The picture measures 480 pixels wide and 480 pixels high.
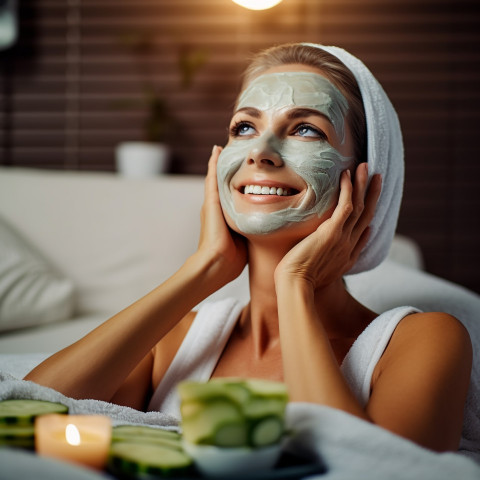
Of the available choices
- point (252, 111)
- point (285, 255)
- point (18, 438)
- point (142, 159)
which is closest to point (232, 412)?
point (18, 438)

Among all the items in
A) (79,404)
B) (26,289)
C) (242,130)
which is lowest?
(26,289)

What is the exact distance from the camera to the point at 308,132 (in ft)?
4.03

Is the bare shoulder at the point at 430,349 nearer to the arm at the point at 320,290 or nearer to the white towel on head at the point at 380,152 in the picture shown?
the arm at the point at 320,290

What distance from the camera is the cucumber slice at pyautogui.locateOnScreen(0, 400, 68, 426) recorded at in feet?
2.51

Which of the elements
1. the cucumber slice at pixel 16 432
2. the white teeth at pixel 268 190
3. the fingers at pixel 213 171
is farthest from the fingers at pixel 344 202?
the cucumber slice at pixel 16 432

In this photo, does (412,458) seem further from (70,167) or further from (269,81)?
(70,167)

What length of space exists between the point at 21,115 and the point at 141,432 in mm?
2388

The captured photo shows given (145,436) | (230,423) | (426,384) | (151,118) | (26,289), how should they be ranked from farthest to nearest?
1. (151,118)
2. (26,289)
3. (426,384)
4. (145,436)
5. (230,423)

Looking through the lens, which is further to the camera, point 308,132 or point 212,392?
point 308,132

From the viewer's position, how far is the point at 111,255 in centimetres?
217

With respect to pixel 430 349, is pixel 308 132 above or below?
above

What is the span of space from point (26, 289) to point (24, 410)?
123cm

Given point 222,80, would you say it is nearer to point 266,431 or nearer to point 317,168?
point 317,168

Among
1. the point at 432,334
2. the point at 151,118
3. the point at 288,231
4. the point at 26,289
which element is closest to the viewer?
the point at 432,334
